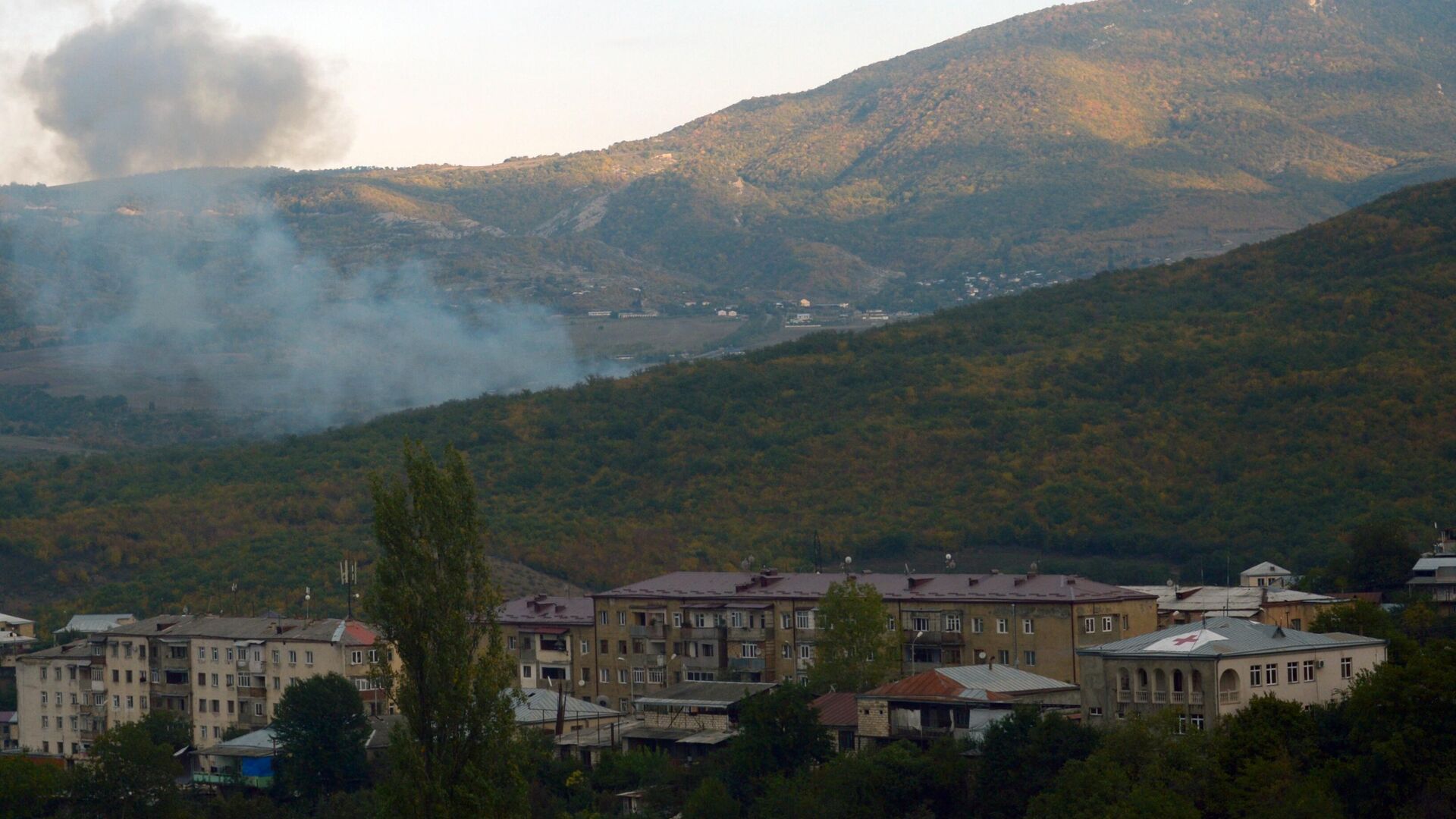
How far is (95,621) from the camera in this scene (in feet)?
315

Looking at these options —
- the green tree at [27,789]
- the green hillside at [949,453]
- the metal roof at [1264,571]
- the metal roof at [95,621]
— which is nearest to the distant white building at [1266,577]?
the metal roof at [1264,571]

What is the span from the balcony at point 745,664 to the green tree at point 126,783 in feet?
56.5

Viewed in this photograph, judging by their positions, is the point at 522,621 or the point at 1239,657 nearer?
the point at 1239,657

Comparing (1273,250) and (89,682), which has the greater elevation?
(1273,250)

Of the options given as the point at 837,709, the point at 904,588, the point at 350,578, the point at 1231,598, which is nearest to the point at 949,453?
the point at 350,578

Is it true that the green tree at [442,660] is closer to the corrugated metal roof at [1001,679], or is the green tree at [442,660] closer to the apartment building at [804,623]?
the corrugated metal roof at [1001,679]

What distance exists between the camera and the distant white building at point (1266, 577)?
8306cm

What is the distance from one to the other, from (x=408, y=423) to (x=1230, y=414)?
57976mm

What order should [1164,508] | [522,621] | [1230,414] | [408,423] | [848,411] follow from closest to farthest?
[522,621] < [1164,508] < [1230,414] < [848,411] < [408,423]

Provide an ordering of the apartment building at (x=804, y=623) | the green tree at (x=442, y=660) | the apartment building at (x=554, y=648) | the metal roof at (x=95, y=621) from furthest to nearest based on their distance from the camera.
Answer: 1. the metal roof at (x=95, y=621)
2. the apartment building at (x=554, y=648)
3. the apartment building at (x=804, y=623)
4. the green tree at (x=442, y=660)

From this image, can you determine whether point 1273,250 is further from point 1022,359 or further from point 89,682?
point 89,682

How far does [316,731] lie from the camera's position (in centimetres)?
6619

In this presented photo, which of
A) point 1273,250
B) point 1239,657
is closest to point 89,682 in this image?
point 1239,657

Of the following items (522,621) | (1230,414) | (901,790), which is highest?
(1230,414)
